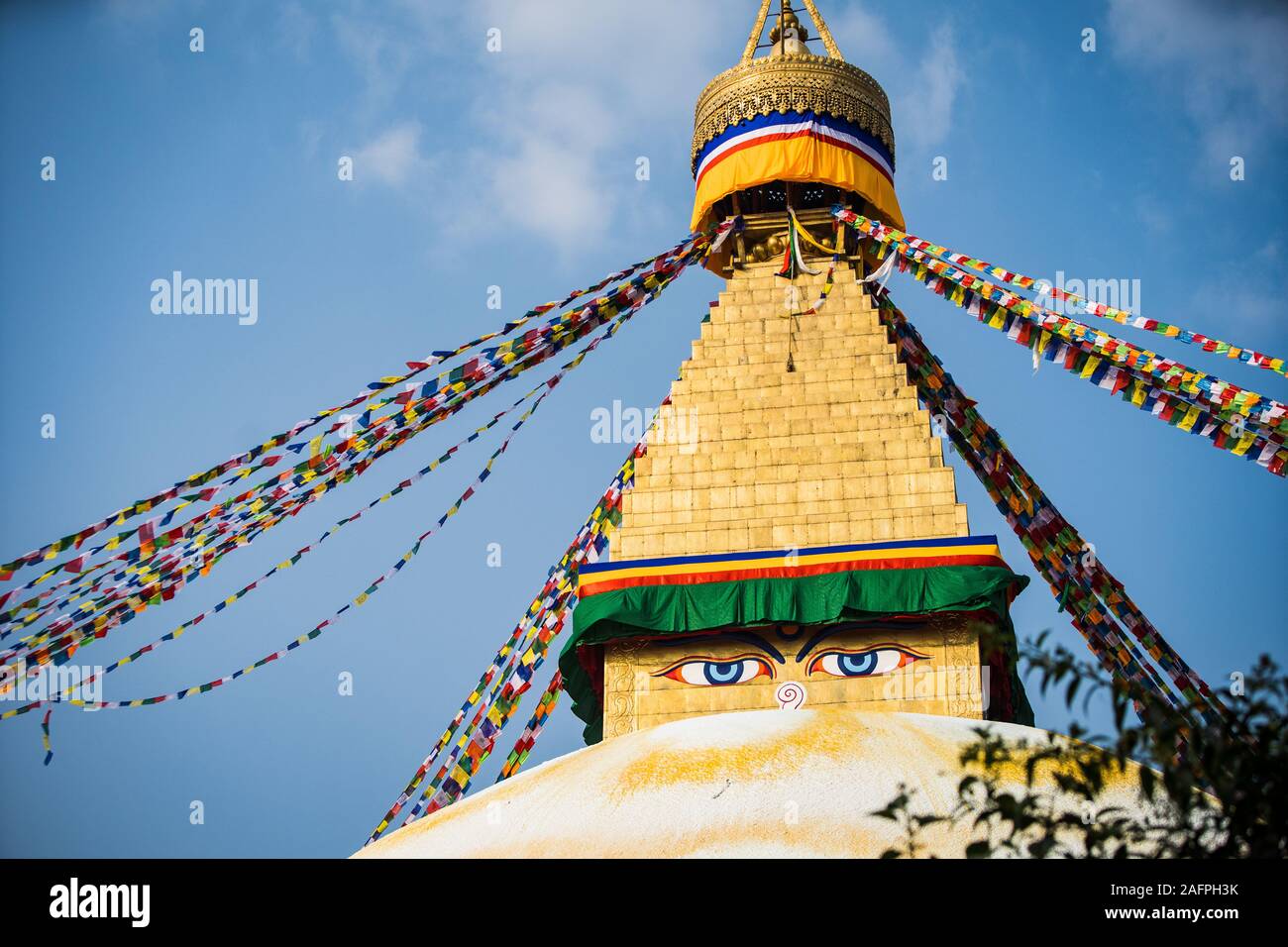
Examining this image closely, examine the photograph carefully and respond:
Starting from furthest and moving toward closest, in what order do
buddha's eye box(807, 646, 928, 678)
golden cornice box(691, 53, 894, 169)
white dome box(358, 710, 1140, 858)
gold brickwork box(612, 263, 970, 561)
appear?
golden cornice box(691, 53, 894, 169) < gold brickwork box(612, 263, 970, 561) < buddha's eye box(807, 646, 928, 678) < white dome box(358, 710, 1140, 858)

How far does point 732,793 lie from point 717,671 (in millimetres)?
3905

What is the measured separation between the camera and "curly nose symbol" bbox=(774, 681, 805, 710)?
40.7 ft

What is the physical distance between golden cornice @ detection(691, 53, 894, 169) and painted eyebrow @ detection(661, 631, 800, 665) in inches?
226

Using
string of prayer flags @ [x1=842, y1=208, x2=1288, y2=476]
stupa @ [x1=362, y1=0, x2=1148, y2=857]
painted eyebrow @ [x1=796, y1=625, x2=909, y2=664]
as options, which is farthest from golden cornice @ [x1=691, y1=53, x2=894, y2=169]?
painted eyebrow @ [x1=796, y1=625, x2=909, y2=664]

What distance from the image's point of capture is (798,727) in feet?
32.1

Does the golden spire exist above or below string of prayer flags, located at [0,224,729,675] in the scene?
above

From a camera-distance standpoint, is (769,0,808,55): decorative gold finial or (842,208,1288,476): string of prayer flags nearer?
(842,208,1288,476): string of prayer flags

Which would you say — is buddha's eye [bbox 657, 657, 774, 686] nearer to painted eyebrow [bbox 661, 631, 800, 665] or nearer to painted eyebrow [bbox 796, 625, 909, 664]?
painted eyebrow [bbox 661, 631, 800, 665]

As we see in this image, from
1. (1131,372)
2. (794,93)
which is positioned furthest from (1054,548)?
(794,93)
